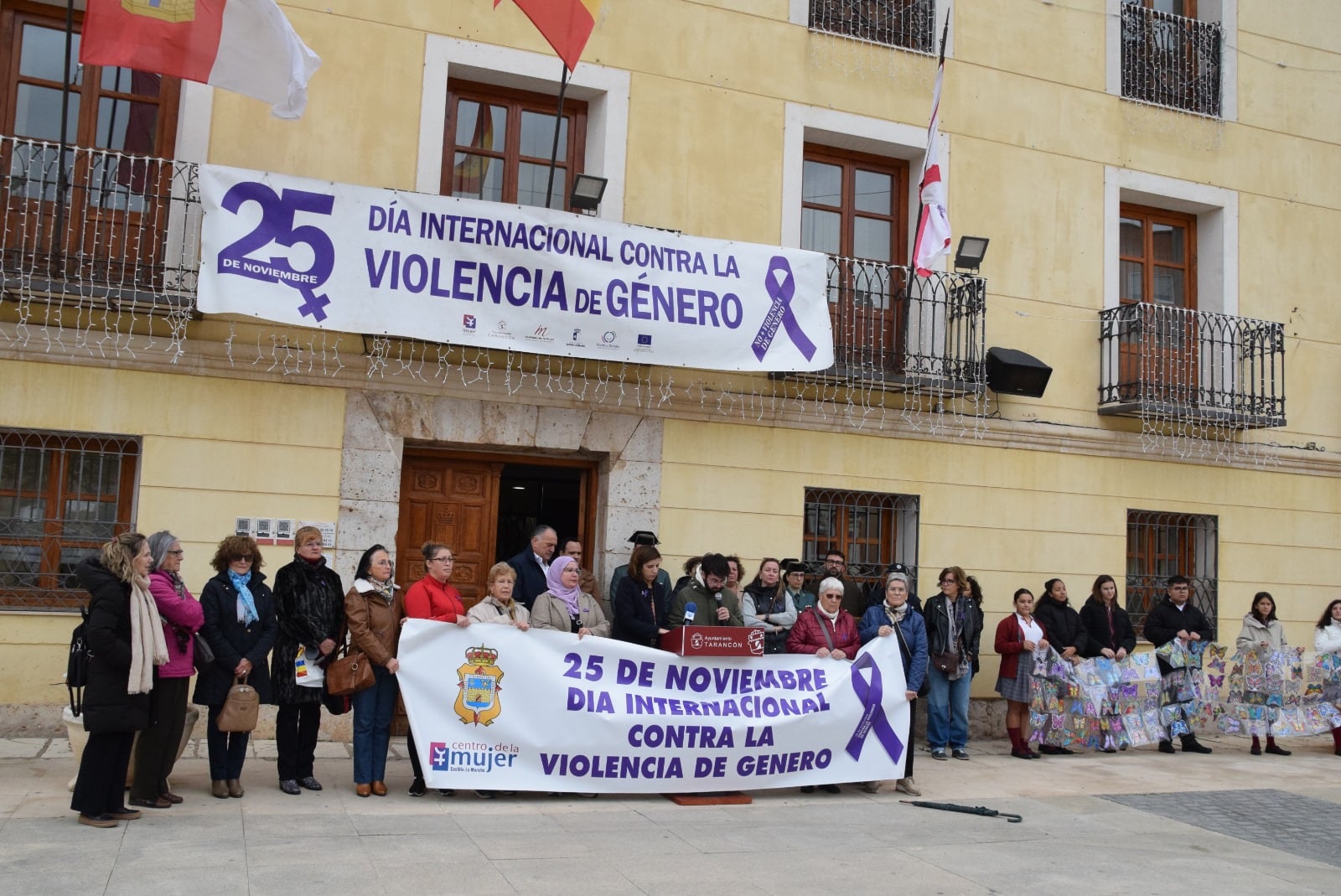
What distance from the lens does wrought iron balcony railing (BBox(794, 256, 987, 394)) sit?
1178 centimetres

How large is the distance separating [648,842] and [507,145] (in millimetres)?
6777

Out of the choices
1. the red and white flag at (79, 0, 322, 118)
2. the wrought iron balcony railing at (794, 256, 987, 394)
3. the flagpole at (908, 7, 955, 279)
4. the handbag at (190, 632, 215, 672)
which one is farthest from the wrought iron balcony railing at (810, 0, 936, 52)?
the handbag at (190, 632, 215, 672)

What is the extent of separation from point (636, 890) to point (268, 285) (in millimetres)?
5432

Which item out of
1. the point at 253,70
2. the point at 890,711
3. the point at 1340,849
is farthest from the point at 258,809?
the point at 1340,849

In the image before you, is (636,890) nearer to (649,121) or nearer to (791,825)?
(791,825)

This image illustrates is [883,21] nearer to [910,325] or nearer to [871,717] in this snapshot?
[910,325]

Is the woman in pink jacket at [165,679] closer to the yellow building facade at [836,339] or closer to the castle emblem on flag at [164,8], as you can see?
the yellow building facade at [836,339]

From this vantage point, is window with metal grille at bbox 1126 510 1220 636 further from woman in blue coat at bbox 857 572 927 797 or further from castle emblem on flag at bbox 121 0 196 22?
castle emblem on flag at bbox 121 0 196 22

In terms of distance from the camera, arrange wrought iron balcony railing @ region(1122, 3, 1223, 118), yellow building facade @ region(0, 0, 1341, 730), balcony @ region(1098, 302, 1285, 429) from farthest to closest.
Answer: wrought iron balcony railing @ region(1122, 3, 1223, 118), balcony @ region(1098, 302, 1285, 429), yellow building facade @ region(0, 0, 1341, 730)

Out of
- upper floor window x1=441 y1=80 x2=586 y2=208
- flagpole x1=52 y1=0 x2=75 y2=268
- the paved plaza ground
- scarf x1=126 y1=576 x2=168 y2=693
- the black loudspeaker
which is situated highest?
upper floor window x1=441 y1=80 x2=586 y2=208

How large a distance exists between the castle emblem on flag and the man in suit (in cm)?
458

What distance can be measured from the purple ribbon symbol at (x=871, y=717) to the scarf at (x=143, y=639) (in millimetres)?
4769

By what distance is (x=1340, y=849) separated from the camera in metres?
7.72

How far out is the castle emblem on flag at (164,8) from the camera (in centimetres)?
859
